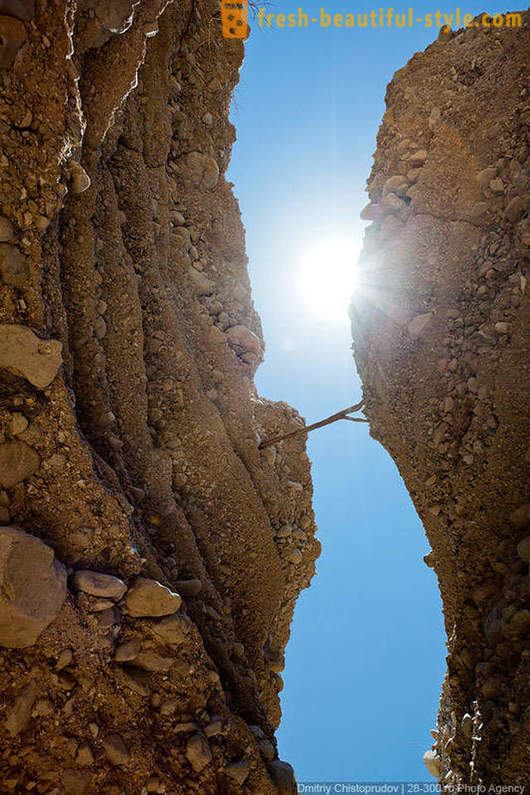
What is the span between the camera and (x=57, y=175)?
2779 millimetres

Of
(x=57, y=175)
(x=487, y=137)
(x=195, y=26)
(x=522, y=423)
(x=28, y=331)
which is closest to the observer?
(x=28, y=331)

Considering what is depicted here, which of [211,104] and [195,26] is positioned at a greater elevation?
[195,26]

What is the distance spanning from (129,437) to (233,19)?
6912 mm

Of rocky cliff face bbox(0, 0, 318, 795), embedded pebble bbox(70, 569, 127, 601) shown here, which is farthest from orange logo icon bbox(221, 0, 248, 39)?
embedded pebble bbox(70, 569, 127, 601)

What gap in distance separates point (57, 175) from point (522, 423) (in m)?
4.89

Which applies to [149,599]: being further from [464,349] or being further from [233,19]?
[233,19]

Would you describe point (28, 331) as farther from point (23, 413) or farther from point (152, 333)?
point (152, 333)

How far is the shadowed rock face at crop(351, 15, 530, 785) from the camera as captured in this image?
4359 millimetres

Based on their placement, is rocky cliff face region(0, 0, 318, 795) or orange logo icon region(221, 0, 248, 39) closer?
rocky cliff face region(0, 0, 318, 795)

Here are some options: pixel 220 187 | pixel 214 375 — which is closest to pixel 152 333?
A: pixel 214 375

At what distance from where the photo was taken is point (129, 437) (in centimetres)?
401

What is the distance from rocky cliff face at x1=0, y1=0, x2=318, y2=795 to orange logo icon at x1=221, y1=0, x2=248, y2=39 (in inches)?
7.6

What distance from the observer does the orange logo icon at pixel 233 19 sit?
6523mm

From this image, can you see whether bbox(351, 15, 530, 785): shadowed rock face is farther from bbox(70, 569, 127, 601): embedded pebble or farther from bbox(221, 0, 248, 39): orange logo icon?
bbox(70, 569, 127, 601): embedded pebble
